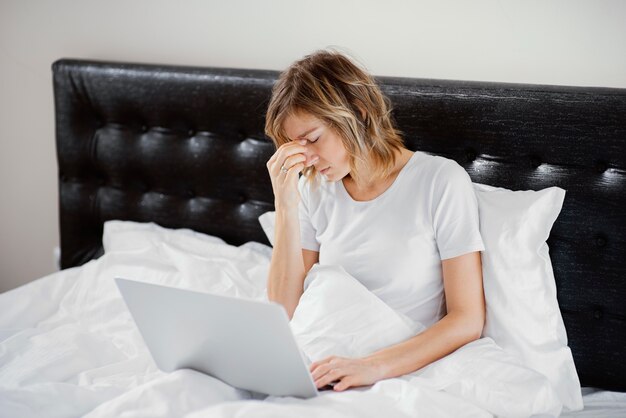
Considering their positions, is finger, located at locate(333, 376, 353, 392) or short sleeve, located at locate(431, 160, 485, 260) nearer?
finger, located at locate(333, 376, 353, 392)

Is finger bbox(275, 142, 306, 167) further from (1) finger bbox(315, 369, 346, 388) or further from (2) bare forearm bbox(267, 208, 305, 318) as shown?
(1) finger bbox(315, 369, 346, 388)

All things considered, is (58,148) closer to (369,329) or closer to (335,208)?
(335,208)

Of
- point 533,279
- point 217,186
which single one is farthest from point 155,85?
point 533,279

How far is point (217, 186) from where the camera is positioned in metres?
2.10

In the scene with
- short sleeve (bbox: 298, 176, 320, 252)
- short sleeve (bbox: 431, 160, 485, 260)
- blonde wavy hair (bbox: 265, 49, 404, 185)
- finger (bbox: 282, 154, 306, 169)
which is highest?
blonde wavy hair (bbox: 265, 49, 404, 185)

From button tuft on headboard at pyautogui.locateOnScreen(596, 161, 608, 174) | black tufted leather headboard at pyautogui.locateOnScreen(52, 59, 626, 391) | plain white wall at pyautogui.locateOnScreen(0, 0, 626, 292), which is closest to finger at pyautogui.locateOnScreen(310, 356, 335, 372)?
black tufted leather headboard at pyautogui.locateOnScreen(52, 59, 626, 391)

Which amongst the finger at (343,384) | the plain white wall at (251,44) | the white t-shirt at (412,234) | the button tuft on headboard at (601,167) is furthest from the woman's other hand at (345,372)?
the plain white wall at (251,44)

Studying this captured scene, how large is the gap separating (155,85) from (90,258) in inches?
22.7

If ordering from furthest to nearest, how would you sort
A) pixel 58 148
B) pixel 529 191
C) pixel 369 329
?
pixel 58 148 < pixel 529 191 < pixel 369 329

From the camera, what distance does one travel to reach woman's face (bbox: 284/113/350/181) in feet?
4.99

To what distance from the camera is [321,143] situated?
1540mm

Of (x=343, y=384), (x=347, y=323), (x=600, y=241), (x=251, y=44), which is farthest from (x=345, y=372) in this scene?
(x=251, y=44)

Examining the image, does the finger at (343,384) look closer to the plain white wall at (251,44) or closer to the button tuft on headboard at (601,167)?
the button tuft on headboard at (601,167)

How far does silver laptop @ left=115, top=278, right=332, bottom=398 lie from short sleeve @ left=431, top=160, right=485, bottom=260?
398mm
